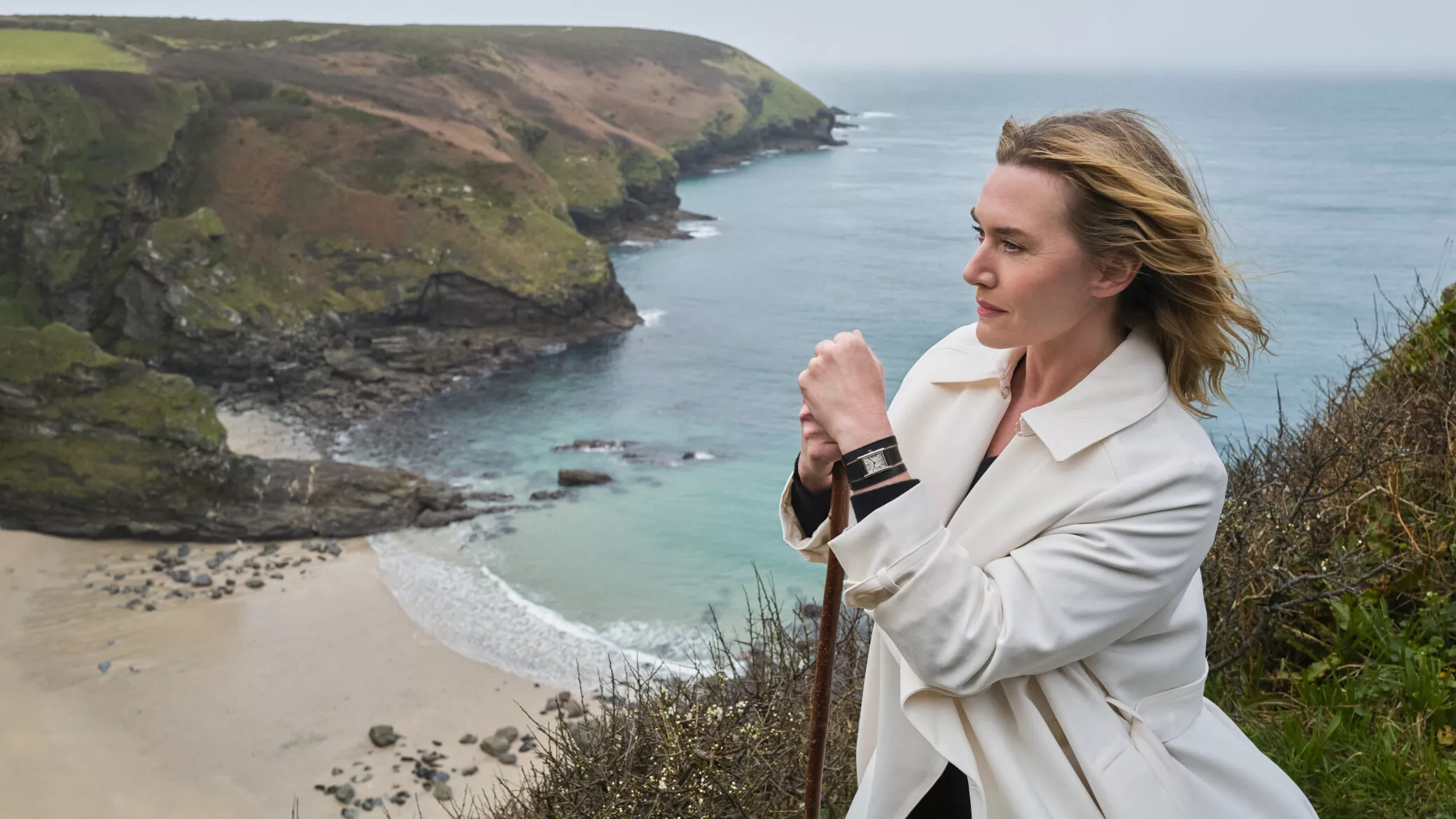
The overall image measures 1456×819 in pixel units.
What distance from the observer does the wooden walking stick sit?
2.00 meters

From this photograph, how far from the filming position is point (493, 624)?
20062 millimetres

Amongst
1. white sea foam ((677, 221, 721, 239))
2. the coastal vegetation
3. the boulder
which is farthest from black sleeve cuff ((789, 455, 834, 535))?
white sea foam ((677, 221, 721, 239))

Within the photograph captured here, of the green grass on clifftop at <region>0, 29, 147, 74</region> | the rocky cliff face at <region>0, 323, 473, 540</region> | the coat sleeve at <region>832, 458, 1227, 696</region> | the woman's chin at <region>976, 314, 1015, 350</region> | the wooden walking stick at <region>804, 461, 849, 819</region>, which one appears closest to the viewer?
the coat sleeve at <region>832, 458, 1227, 696</region>

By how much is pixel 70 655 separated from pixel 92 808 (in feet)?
15.4

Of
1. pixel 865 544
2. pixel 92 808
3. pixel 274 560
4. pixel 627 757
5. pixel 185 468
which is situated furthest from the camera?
pixel 185 468

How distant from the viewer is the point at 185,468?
2270 cm

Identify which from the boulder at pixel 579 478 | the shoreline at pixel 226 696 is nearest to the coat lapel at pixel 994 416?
the shoreline at pixel 226 696

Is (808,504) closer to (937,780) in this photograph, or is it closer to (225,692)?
(937,780)

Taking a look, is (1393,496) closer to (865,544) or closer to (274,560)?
(865,544)

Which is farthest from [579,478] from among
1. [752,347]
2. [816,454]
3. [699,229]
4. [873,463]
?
[699,229]

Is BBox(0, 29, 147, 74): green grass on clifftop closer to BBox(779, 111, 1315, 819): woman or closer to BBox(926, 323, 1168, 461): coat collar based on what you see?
BBox(779, 111, 1315, 819): woman

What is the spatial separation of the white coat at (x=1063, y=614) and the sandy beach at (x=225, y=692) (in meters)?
11.5

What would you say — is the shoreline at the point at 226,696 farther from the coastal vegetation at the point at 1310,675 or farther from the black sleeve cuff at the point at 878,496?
the black sleeve cuff at the point at 878,496

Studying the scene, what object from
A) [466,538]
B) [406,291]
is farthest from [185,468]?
[406,291]
